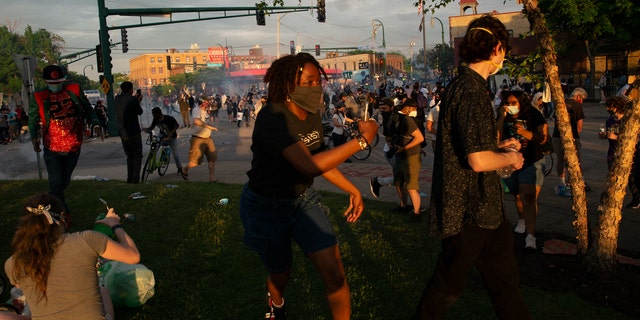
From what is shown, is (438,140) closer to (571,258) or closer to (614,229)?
(614,229)

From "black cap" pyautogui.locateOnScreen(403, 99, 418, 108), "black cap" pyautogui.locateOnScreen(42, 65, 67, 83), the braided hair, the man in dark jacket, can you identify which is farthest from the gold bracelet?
the man in dark jacket

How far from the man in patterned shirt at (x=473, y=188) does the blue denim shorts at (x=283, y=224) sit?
0.68 m

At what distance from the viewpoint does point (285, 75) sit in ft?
10.6

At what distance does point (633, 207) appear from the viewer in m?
7.16

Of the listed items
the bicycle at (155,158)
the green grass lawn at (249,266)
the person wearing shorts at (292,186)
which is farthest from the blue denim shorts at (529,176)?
the bicycle at (155,158)

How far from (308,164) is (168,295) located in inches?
90.5

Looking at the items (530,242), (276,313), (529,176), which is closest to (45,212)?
(276,313)

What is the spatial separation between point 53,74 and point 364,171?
22.1ft

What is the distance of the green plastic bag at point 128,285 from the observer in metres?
4.23

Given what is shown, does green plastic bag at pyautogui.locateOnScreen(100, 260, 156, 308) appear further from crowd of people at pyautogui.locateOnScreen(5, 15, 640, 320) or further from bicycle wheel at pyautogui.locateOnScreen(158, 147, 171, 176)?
bicycle wheel at pyautogui.locateOnScreen(158, 147, 171, 176)

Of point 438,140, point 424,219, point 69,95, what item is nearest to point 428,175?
point 424,219

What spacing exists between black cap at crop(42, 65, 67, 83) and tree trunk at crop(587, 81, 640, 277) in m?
6.15

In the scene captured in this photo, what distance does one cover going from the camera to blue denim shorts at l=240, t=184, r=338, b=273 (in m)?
3.26

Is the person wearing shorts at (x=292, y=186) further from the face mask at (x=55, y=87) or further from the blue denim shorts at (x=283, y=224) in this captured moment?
the face mask at (x=55, y=87)
